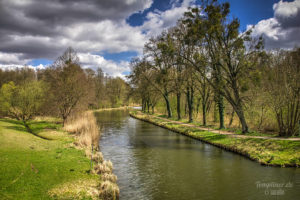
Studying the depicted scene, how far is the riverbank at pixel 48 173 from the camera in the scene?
29.3 feet

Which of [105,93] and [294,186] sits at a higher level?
[105,93]

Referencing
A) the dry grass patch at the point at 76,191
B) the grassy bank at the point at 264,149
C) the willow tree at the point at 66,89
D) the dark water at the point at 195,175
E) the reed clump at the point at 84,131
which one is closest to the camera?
the dry grass patch at the point at 76,191

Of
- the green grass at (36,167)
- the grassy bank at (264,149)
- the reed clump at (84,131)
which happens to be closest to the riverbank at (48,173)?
the green grass at (36,167)

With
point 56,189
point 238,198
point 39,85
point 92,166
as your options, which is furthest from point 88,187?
point 39,85

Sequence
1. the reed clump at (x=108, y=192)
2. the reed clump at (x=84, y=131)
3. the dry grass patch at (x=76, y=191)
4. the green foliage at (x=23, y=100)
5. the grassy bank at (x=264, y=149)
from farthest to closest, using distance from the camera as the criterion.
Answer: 1. the green foliage at (x=23, y=100)
2. the reed clump at (x=84, y=131)
3. the grassy bank at (x=264, y=149)
4. the reed clump at (x=108, y=192)
5. the dry grass patch at (x=76, y=191)

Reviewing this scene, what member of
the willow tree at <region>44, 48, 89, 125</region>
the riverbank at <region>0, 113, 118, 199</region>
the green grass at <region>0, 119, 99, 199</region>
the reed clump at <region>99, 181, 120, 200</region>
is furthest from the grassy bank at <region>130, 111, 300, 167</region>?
the willow tree at <region>44, 48, 89, 125</region>

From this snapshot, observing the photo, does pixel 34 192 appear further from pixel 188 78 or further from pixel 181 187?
pixel 188 78

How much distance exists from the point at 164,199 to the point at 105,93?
80089mm

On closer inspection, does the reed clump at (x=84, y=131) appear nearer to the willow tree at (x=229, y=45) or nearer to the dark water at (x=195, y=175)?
the dark water at (x=195, y=175)

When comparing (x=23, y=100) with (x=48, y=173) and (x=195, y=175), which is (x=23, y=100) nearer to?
(x=48, y=173)

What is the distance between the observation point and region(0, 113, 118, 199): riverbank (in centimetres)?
895

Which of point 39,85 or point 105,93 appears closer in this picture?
point 39,85

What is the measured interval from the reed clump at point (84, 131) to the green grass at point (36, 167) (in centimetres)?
199

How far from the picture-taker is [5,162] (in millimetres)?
11094
